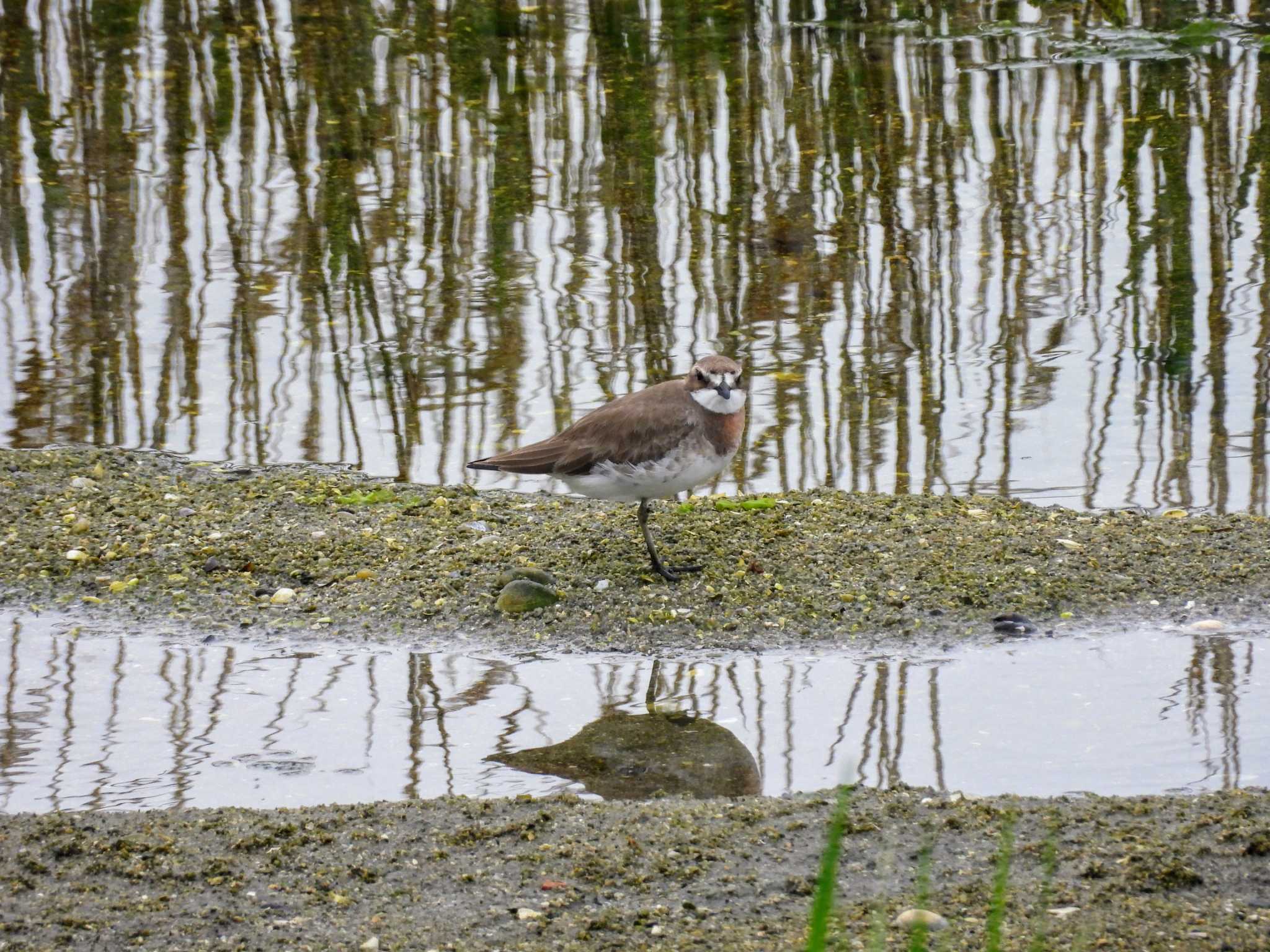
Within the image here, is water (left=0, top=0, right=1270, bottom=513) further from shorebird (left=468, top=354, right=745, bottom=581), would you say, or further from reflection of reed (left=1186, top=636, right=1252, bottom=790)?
reflection of reed (left=1186, top=636, right=1252, bottom=790)

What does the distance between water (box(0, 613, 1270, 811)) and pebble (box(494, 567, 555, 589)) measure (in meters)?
0.40

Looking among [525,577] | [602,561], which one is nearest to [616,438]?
[602,561]

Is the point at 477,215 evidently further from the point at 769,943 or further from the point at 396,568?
the point at 769,943

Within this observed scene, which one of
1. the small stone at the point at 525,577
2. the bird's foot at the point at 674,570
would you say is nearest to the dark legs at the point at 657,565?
the bird's foot at the point at 674,570

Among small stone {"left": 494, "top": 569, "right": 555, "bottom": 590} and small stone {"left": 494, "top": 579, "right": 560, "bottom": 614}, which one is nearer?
small stone {"left": 494, "top": 579, "right": 560, "bottom": 614}

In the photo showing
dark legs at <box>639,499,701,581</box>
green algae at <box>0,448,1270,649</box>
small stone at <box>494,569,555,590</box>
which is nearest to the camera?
green algae at <box>0,448,1270,649</box>

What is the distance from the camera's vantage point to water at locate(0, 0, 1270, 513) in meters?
Result: 7.51

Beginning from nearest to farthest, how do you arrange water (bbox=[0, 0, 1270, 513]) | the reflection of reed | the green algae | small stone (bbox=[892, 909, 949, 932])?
small stone (bbox=[892, 909, 949, 932]), the reflection of reed, the green algae, water (bbox=[0, 0, 1270, 513])

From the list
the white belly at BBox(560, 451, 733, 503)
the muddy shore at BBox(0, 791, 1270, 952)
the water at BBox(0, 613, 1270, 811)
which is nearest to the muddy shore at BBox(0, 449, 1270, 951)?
the muddy shore at BBox(0, 791, 1270, 952)

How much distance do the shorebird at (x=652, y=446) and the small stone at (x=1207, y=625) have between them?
1756 mm

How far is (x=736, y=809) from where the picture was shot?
4.25m

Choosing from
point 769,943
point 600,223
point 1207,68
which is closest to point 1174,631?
point 769,943

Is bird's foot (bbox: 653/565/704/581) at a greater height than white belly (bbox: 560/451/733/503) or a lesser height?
lesser

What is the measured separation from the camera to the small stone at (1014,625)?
545 centimetres
